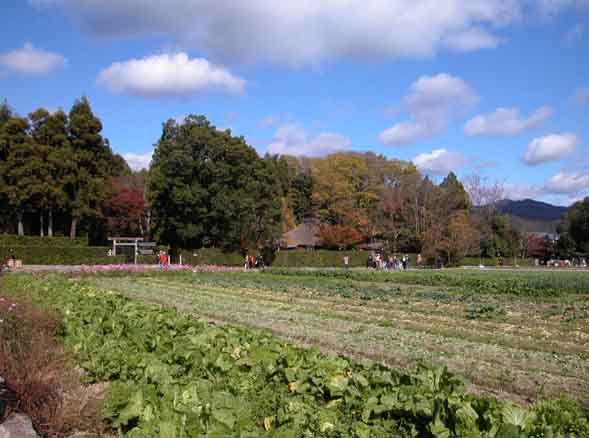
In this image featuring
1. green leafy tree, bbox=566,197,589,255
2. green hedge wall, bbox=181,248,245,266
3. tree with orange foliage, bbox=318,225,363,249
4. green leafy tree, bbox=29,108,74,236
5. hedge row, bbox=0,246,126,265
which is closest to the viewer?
hedge row, bbox=0,246,126,265

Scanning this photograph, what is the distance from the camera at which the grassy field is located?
25.1 feet

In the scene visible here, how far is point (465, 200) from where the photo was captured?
7281cm

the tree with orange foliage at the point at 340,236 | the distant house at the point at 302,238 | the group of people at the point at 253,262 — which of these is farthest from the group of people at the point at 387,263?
the distant house at the point at 302,238

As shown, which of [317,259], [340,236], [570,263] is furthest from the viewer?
[570,263]

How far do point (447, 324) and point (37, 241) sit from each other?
38.8m

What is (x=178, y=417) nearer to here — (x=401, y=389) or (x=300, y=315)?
(x=401, y=389)

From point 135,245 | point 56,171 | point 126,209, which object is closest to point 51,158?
point 56,171

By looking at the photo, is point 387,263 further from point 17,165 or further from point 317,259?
point 17,165

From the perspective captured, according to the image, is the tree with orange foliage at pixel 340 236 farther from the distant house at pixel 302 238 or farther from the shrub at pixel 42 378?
the shrub at pixel 42 378

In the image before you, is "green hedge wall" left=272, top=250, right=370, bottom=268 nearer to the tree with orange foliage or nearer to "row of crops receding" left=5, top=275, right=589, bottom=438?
the tree with orange foliage

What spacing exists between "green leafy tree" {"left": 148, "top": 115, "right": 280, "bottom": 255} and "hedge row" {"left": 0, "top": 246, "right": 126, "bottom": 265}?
7.30 m

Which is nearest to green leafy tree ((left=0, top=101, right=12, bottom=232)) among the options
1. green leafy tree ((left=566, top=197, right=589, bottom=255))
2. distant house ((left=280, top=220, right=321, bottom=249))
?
distant house ((left=280, top=220, right=321, bottom=249))

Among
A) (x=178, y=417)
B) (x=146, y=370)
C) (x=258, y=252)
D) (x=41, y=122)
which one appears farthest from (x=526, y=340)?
(x=41, y=122)

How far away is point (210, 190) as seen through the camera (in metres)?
45.1
